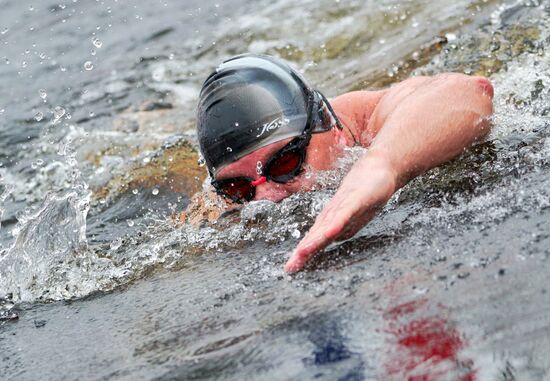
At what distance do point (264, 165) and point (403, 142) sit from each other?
757mm

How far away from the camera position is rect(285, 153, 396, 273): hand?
3.12 meters

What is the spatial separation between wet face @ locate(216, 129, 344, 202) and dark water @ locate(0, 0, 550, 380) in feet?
0.28

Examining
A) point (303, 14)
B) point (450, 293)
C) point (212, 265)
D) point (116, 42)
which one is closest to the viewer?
point (450, 293)

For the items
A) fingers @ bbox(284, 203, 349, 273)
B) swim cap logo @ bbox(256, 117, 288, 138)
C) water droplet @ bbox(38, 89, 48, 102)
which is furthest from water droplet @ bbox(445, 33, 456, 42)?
fingers @ bbox(284, 203, 349, 273)

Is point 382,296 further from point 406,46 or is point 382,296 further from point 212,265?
point 406,46

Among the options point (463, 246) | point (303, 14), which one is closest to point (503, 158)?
point (463, 246)

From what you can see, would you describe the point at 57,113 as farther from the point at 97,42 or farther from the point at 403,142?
the point at 403,142

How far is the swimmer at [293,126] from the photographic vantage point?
3961 millimetres

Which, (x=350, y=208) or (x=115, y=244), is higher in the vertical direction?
(x=350, y=208)

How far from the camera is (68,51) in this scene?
10.4 meters

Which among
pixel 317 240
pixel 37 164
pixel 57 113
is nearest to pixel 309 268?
pixel 317 240

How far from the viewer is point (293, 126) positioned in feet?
13.9

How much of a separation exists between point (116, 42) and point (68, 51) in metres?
0.60

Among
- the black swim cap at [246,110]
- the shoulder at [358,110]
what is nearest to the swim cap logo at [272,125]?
the black swim cap at [246,110]
